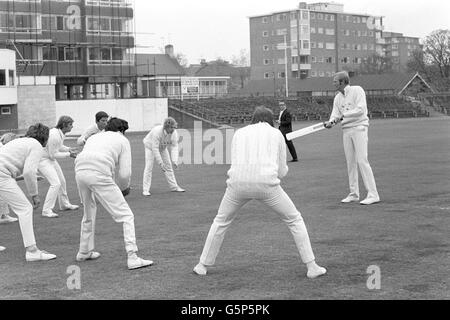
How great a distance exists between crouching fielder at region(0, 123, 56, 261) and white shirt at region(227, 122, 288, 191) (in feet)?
10.2

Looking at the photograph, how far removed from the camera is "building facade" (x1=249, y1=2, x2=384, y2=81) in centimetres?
13325

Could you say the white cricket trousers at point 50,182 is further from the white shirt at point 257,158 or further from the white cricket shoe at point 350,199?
the white shirt at point 257,158

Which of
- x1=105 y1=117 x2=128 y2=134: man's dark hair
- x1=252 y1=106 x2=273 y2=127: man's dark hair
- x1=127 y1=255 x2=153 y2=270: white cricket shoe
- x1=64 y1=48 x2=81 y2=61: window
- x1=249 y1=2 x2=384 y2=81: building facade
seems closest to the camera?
x1=252 y1=106 x2=273 y2=127: man's dark hair

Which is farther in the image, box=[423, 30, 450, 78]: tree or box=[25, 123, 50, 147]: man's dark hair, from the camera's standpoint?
box=[423, 30, 450, 78]: tree

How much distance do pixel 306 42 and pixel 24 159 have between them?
128m

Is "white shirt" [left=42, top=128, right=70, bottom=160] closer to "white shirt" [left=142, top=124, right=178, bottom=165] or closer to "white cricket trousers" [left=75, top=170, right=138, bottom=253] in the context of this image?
"white shirt" [left=142, top=124, right=178, bottom=165]

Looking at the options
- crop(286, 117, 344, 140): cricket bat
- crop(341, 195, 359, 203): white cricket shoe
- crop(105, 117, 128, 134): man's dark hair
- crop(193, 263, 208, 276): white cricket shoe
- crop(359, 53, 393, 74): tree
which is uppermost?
crop(359, 53, 393, 74): tree

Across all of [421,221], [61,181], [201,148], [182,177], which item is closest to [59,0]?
[201,148]

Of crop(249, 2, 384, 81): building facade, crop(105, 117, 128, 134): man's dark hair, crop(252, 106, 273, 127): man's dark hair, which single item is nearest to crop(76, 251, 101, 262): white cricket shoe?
crop(105, 117, 128, 134): man's dark hair

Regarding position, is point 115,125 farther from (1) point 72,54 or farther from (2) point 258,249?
(1) point 72,54

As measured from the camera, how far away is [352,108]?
42.4 feet

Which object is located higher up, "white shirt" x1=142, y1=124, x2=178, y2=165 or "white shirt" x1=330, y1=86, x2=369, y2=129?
"white shirt" x1=330, y1=86, x2=369, y2=129

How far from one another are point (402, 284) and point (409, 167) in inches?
516
